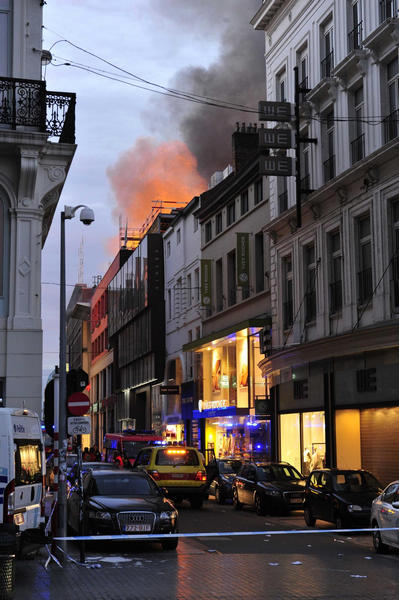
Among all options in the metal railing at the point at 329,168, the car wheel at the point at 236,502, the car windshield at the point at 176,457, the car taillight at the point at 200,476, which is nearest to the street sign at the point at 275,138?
the metal railing at the point at 329,168

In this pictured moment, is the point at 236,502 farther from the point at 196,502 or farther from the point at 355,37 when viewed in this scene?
the point at 355,37

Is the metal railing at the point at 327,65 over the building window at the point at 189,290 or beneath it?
over

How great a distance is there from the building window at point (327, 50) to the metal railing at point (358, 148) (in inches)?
151

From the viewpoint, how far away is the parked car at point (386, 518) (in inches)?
646

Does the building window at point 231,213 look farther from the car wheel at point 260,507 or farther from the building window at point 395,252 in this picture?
the car wheel at point 260,507

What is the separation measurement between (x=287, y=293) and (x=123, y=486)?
1945cm

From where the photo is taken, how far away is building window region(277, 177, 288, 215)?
123 ft

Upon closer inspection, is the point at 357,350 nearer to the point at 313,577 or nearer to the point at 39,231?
the point at 39,231

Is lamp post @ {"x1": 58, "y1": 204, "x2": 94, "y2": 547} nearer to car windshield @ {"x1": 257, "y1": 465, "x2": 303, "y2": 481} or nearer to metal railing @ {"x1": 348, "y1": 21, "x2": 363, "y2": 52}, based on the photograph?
car windshield @ {"x1": 257, "y1": 465, "x2": 303, "y2": 481}

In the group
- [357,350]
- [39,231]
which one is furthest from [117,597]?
[357,350]

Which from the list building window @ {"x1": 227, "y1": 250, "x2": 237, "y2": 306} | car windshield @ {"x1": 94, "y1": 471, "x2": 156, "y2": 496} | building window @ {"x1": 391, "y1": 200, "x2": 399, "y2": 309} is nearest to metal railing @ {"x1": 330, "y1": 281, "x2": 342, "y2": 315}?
building window @ {"x1": 391, "y1": 200, "x2": 399, "y2": 309}

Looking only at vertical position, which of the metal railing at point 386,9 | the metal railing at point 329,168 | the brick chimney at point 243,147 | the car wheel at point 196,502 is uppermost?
the brick chimney at point 243,147

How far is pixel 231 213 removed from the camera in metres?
47.3

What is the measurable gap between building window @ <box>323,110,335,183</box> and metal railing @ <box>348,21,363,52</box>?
8.98 ft
